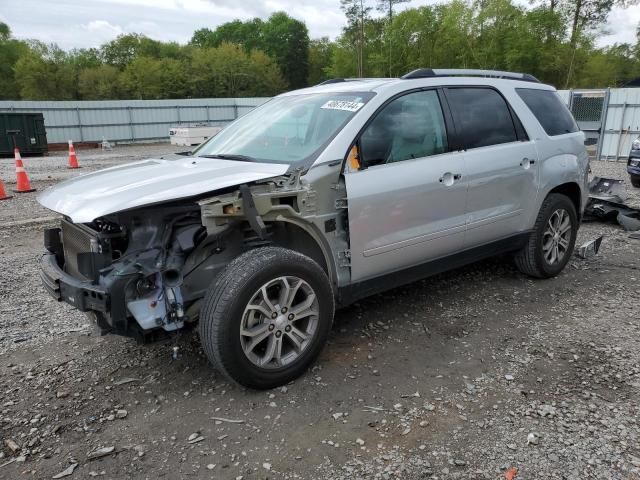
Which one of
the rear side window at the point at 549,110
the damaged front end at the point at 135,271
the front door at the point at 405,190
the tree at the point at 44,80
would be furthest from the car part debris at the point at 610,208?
the tree at the point at 44,80

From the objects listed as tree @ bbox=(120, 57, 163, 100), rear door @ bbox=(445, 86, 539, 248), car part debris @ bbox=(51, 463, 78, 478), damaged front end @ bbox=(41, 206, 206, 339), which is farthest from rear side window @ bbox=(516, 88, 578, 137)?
tree @ bbox=(120, 57, 163, 100)

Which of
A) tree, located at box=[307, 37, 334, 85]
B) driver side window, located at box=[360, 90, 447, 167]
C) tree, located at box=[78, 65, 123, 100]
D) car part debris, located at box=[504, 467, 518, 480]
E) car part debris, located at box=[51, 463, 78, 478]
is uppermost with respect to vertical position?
tree, located at box=[307, 37, 334, 85]

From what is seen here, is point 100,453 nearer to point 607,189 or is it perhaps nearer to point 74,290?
point 74,290

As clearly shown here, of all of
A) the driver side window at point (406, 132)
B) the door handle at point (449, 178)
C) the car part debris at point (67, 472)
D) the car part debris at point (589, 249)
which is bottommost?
the car part debris at point (67, 472)

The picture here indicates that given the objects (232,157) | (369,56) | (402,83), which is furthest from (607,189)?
(369,56)

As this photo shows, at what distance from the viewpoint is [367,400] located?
2.95 m

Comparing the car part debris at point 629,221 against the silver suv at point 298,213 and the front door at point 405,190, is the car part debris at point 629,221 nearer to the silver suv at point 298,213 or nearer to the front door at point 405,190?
the silver suv at point 298,213

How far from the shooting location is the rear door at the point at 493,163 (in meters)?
3.92

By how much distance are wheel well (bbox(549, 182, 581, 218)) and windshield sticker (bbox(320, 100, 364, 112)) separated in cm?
237

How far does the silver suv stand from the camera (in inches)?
111

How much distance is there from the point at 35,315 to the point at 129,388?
5.39ft

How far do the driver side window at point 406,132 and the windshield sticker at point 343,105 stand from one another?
15cm

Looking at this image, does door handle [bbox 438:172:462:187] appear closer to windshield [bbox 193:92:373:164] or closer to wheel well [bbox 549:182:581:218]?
windshield [bbox 193:92:373:164]

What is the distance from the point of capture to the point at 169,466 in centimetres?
246
